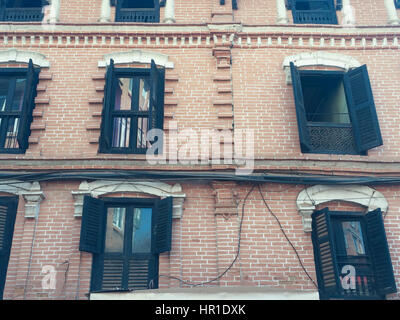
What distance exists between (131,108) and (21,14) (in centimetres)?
397

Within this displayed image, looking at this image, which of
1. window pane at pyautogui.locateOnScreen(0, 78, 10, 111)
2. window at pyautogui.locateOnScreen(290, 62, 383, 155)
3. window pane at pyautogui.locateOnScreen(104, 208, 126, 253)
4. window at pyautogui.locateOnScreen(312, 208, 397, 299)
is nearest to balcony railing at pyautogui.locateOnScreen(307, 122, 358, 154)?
window at pyautogui.locateOnScreen(290, 62, 383, 155)

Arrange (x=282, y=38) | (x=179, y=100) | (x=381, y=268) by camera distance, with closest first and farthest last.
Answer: (x=381, y=268) < (x=179, y=100) < (x=282, y=38)

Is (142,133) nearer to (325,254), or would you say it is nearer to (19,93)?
(19,93)

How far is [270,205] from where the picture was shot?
24.3 feet

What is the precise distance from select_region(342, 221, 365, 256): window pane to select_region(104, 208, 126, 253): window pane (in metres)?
4.18

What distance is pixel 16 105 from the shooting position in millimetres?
8664

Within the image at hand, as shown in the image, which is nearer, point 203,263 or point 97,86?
point 203,263

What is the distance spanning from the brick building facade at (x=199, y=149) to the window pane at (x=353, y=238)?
4cm

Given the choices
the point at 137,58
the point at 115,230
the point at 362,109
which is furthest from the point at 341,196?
the point at 137,58

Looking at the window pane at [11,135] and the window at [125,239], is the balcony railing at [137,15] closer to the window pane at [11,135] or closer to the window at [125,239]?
the window pane at [11,135]

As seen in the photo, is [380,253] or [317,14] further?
[317,14]
